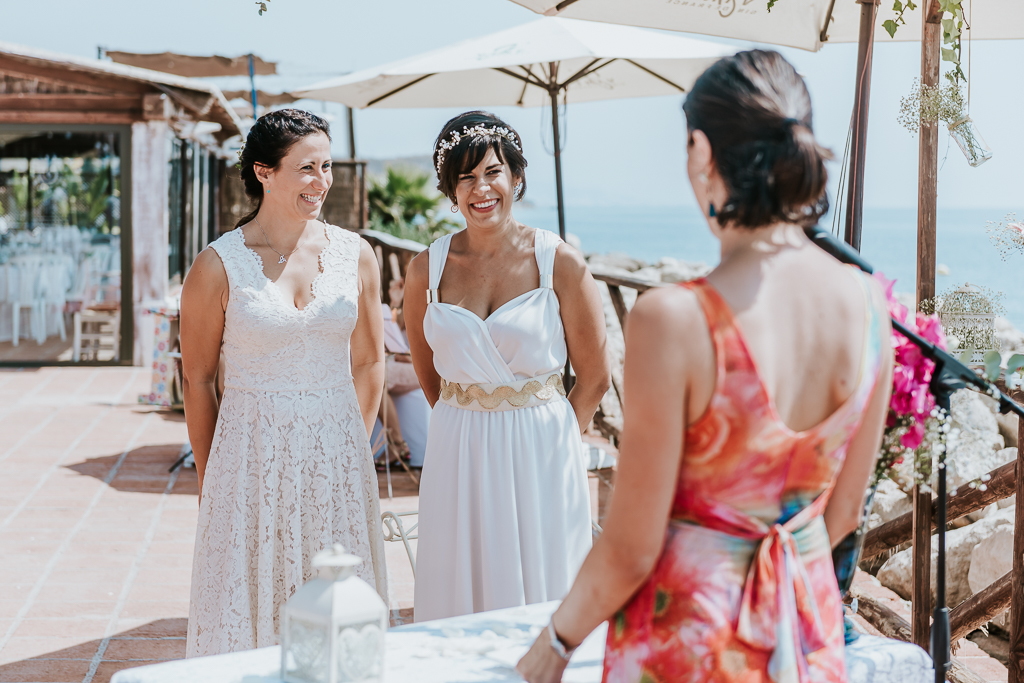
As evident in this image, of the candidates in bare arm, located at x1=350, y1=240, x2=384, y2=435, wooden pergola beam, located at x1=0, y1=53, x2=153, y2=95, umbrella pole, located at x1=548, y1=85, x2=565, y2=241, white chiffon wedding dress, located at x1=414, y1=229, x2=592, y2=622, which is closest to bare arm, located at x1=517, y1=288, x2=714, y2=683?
white chiffon wedding dress, located at x1=414, y1=229, x2=592, y2=622

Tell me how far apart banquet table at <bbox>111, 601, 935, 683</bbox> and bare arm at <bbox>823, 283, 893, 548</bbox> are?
1.54 feet

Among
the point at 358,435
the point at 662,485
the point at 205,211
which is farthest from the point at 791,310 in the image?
the point at 205,211

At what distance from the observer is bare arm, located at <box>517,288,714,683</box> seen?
1140 millimetres

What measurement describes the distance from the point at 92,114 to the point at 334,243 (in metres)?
8.65

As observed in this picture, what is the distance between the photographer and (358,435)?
271 centimetres

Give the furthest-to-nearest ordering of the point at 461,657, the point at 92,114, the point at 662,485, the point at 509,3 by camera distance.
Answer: the point at 92,114
the point at 509,3
the point at 461,657
the point at 662,485

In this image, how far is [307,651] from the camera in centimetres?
133

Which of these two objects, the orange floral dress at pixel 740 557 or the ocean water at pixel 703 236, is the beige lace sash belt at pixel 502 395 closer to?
the orange floral dress at pixel 740 557

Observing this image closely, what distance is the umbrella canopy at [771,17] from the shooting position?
3643 millimetres

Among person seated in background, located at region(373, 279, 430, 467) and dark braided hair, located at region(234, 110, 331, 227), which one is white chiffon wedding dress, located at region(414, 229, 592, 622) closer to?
dark braided hair, located at region(234, 110, 331, 227)

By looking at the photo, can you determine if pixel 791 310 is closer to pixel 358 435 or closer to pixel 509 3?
pixel 358 435

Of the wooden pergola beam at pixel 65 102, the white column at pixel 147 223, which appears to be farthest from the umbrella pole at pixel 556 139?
the wooden pergola beam at pixel 65 102

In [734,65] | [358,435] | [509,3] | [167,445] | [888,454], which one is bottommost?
[167,445]

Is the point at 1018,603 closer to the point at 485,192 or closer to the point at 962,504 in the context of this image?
the point at 962,504
